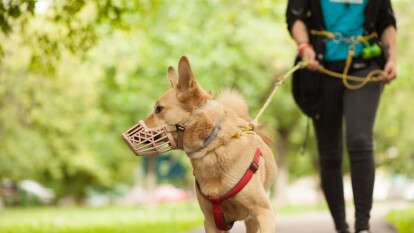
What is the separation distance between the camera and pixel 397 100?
30.5 metres

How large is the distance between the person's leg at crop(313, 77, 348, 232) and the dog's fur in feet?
6.22

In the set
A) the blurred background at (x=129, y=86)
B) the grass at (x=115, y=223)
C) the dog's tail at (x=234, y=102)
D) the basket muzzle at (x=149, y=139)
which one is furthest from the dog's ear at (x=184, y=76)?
the grass at (x=115, y=223)

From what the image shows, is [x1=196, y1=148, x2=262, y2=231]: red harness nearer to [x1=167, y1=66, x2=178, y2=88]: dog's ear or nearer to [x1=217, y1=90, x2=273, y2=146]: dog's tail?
[x1=217, y1=90, x2=273, y2=146]: dog's tail

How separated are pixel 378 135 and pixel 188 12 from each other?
17.7 metres

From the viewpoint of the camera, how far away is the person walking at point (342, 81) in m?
6.24

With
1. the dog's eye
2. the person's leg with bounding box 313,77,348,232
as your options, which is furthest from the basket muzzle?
the person's leg with bounding box 313,77,348,232

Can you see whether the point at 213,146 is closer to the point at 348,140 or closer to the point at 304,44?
the point at 348,140

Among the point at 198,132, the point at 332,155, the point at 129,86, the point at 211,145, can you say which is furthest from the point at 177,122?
the point at 129,86

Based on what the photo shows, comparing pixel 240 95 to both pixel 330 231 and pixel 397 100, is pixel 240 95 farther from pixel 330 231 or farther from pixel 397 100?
pixel 397 100

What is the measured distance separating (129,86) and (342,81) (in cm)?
2313

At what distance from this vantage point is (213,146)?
15.8 feet

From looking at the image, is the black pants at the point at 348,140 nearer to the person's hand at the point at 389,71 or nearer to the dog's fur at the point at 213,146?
the person's hand at the point at 389,71

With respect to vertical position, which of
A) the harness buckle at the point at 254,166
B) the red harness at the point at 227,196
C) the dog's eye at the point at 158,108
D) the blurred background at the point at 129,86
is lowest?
the red harness at the point at 227,196

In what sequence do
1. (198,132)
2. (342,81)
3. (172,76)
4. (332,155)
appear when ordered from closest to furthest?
(198,132)
(172,76)
(342,81)
(332,155)
